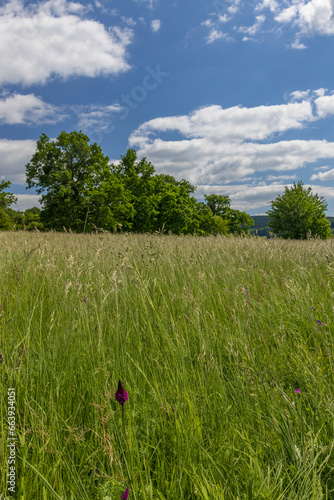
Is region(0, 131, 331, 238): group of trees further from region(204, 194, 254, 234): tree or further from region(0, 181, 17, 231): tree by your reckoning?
region(204, 194, 254, 234): tree

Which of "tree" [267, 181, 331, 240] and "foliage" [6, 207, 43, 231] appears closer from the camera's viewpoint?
"foliage" [6, 207, 43, 231]

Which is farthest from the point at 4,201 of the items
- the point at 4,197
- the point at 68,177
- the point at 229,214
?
the point at 229,214

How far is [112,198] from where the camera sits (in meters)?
29.7

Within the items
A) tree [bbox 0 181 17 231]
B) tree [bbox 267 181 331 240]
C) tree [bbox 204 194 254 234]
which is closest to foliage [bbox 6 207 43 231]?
tree [bbox 0 181 17 231]

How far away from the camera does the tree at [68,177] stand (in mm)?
27750

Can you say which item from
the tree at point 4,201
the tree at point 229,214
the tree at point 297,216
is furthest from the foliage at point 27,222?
the tree at point 229,214

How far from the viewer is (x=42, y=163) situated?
1158 inches

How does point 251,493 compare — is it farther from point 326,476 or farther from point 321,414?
point 321,414

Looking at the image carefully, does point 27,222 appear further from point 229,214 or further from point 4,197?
point 229,214

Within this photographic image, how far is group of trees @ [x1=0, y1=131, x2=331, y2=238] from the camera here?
92.1 feet

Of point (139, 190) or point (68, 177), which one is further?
point (139, 190)

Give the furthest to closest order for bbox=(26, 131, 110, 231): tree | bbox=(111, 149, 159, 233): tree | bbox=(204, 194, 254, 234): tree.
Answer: bbox=(204, 194, 254, 234): tree
bbox=(111, 149, 159, 233): tree
bbox=(26, 131, 110, 231): tree

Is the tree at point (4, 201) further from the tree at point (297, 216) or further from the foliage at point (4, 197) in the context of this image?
the tree at point (297, 216)

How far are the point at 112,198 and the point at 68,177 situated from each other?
15.5 feet
